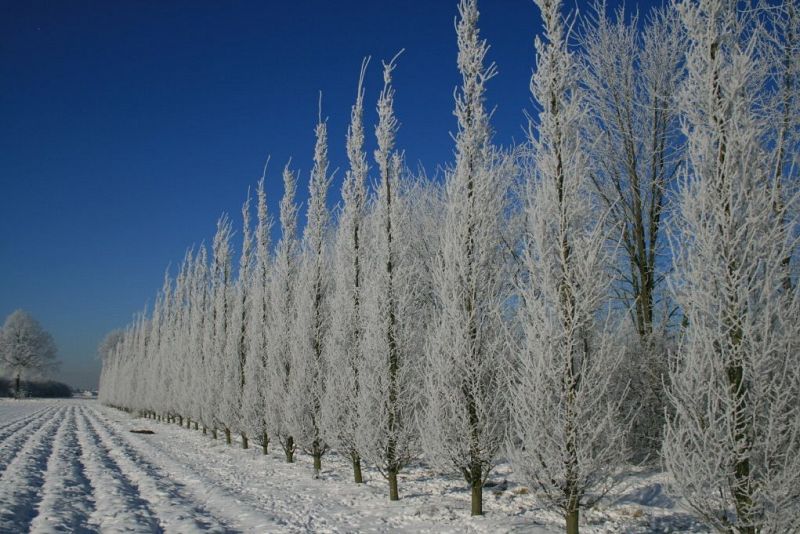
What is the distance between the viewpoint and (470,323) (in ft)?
24.3

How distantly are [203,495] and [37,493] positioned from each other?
2601 millimetres

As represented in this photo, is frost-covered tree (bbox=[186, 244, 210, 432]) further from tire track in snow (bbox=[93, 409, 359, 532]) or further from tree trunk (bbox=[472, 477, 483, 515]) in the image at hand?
tree trunk (bbox=[472, 477, 483, 515])

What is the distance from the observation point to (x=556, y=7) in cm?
646

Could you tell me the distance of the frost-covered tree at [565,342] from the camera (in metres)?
5.47

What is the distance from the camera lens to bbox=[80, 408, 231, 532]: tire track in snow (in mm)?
6445

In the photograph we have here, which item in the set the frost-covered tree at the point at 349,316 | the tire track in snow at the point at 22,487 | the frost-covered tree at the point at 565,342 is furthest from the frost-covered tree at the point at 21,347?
the frost-covered tree at the point at 565,342

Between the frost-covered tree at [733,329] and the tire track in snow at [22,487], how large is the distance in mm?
7804

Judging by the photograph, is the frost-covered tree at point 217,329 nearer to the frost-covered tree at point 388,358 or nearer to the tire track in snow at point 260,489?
the tire track in snow at point 260,489

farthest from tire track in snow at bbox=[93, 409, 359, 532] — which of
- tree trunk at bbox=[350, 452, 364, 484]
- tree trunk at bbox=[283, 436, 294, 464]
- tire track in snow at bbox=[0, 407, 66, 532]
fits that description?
tire track in snow at bbox=[0, 407, 66, 532]

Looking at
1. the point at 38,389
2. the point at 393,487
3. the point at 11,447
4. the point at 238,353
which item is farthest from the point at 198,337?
the point at 38,389

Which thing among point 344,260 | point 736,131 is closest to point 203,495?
point 344,260

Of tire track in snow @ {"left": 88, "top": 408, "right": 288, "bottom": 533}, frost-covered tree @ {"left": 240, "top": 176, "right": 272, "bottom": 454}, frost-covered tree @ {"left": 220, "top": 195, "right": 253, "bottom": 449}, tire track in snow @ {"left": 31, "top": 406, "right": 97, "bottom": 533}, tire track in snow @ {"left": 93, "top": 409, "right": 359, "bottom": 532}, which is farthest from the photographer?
frost-covered tree @ {"left": 220, "top": 195, "right": 253, "bottom": 449}

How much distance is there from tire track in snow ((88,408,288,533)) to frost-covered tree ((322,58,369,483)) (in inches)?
92.3

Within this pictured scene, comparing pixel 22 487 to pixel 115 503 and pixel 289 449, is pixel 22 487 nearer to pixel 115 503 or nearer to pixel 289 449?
pixel 115 503
